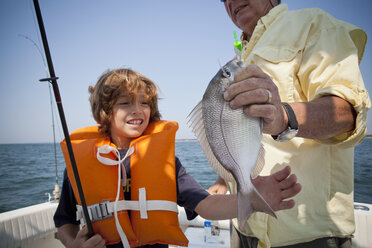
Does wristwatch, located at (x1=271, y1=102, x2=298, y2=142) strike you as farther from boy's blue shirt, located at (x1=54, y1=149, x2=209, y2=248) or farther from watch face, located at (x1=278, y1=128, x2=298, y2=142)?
boy's blue shirt, located at (x1=54, y1=149, x2=209, y2=248)

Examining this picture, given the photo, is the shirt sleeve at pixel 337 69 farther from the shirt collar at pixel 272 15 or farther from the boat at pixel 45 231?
the boat at pixel 45 231

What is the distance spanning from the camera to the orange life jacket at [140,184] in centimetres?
199

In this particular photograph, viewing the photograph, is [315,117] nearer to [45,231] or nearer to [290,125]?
[290,125]

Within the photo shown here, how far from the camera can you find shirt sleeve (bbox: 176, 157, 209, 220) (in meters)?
1.86

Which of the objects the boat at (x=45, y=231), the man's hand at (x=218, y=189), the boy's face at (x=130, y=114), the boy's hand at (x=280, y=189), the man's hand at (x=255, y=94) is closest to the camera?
the man's hand at (x=255, y=94)

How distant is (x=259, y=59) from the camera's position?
63.9 inches

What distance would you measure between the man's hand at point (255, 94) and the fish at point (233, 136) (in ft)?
0.26

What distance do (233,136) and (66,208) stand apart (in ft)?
6.61

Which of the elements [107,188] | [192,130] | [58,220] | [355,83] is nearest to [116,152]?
[107,188]

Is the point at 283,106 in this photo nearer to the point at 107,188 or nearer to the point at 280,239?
the point at 280,239

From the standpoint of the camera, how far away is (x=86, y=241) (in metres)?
1.77

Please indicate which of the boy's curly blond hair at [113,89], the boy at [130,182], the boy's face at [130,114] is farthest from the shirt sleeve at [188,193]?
the boy's curly blond hair at [113,89]

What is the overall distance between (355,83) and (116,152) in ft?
6.83

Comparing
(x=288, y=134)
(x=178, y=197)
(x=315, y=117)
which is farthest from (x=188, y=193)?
(x=315, y=117)
